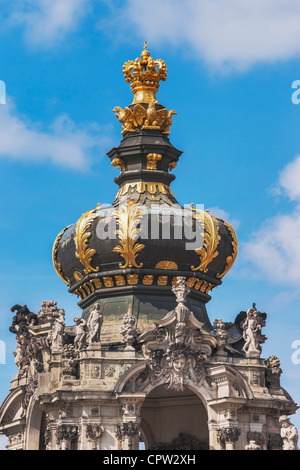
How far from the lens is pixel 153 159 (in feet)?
259

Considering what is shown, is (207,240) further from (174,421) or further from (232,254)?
(174,421)

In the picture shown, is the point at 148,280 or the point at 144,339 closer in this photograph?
the point at 144,339

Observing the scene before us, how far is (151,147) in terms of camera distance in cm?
7881

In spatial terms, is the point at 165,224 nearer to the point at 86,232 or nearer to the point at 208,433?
the point at 86,232

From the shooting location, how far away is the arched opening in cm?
7675

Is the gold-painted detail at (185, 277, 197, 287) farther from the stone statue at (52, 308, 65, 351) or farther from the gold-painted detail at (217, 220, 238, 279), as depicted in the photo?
the stone statue at (52, 308, 65, 351)

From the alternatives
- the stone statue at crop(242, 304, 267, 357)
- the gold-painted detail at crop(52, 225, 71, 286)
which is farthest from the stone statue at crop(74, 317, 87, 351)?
the stone statue at crop(242, 304, 267, 357)

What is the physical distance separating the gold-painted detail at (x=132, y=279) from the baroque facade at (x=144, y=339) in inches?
2.5

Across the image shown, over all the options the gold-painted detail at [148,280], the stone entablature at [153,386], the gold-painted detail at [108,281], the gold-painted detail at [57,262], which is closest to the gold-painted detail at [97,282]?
the gold-painted detail at [108,281]

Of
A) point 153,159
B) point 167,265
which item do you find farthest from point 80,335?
point 153,159

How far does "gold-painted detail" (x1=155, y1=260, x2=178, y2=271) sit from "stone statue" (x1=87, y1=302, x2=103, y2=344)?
404cm

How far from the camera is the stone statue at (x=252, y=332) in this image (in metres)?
74.4

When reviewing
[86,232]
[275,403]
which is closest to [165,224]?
[86,232]

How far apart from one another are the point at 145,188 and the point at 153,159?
1.44 meters
